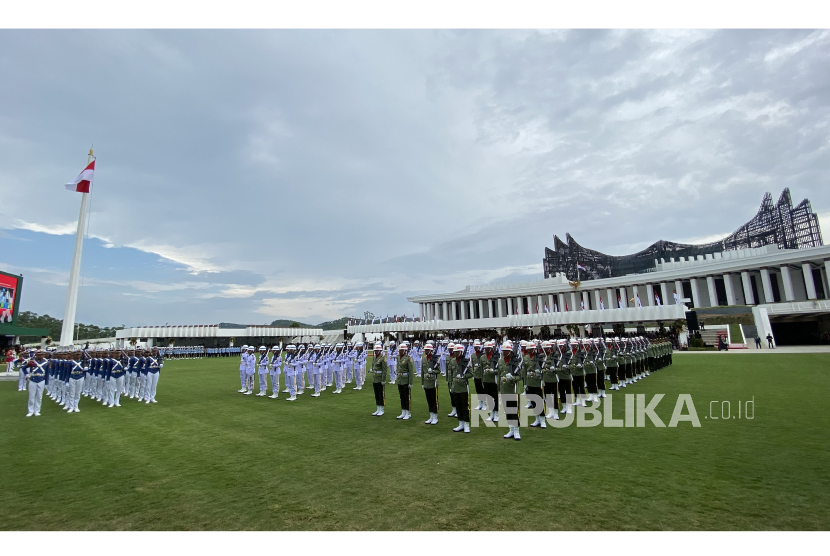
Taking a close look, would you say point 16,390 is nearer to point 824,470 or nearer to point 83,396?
point 83,396

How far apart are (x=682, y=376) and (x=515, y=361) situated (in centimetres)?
1337

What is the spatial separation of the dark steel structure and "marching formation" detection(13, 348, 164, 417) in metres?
85.8

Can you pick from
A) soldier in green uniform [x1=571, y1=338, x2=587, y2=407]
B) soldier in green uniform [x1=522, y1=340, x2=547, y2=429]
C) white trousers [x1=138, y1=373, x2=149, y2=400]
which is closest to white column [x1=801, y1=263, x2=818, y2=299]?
soldier in green uniform [x1=571, y1=338, x2=587, y2=407]

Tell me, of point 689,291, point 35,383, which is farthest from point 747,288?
point 35,383

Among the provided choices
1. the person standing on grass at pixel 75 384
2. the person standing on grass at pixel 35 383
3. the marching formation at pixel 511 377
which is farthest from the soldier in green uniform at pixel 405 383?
the person standing on grass at pixel 35 383

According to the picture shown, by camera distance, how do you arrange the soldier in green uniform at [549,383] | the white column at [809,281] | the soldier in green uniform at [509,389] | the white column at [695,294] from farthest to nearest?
the white column at [695,294], the white column at [809,281], the soldier in green uniform at [549,383], the soldier in green uniform at [509,389]

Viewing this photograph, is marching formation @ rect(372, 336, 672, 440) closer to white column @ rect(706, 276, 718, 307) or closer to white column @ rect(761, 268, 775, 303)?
white column @ rect(761, 268, 775, 303)

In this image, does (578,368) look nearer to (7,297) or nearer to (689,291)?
(7,297)

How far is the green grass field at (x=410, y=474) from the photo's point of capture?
5.12 m

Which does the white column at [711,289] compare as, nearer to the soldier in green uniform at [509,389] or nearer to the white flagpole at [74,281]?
the soldier in green uniform at [509,389]

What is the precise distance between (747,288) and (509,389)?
6170 cm

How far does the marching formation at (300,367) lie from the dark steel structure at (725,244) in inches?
3077

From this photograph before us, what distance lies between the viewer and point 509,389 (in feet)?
31.3

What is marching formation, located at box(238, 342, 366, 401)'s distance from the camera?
17.0 m
